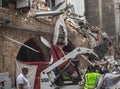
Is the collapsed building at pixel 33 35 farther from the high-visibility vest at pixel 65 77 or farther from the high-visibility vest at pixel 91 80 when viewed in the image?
the high-visibility vest at pixel 91 80

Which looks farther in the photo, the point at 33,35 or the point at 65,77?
the point at 33,35

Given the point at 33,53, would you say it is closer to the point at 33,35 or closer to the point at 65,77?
the point at 33,35

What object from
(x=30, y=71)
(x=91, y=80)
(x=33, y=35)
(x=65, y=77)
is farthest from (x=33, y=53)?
(x=91, y=80)

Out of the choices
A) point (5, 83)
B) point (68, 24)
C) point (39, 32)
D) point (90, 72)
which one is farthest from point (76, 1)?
point (90, 72)

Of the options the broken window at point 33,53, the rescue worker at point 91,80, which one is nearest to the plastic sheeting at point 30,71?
the broken window at point 33,53

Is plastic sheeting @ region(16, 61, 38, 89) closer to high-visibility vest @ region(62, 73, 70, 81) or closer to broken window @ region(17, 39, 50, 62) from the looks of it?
broken window @ region(17, 39, 50, 62)

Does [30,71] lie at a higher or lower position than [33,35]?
lower

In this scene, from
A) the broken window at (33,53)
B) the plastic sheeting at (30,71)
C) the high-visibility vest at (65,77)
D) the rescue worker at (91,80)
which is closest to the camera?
the rescue worker at (91,80)

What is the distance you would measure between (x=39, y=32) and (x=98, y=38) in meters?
8.29

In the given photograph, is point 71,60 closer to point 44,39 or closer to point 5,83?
point 5,83

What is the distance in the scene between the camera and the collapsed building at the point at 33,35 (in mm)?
18109

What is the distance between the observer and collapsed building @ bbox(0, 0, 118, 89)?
1811 cm

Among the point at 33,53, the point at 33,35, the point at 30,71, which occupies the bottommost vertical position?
the point at 30,71

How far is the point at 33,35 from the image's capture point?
20.5 meters
